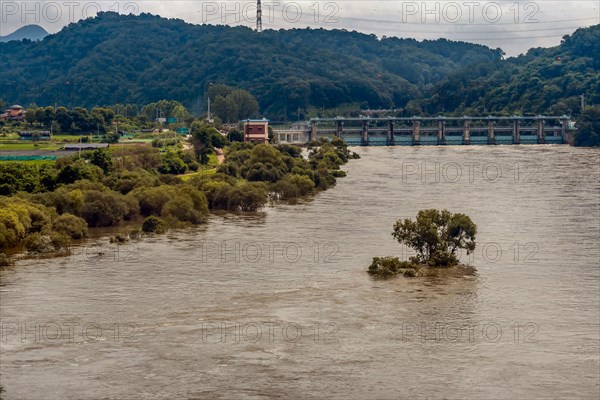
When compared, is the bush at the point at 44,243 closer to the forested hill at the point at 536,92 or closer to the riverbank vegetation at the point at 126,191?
the riverbank vegetation at the point at 126,191

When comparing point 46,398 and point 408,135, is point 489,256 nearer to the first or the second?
point 46,398

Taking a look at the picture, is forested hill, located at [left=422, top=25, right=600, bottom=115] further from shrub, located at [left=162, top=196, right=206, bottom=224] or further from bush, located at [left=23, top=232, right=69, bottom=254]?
bush, located at [left=23, top=232, right=69, bottom=254]

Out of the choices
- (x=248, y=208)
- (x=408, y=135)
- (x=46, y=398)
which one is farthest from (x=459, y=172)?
(x=408, y=135)

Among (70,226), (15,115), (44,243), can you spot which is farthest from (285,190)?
(15,115)

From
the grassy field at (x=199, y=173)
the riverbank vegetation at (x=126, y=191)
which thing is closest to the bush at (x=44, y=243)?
the riverbank vegetation at (x=126, y=191)

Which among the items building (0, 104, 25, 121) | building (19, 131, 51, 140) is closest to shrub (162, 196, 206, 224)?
building (19, 131, 51, 140)

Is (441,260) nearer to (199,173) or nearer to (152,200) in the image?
(152,200)
